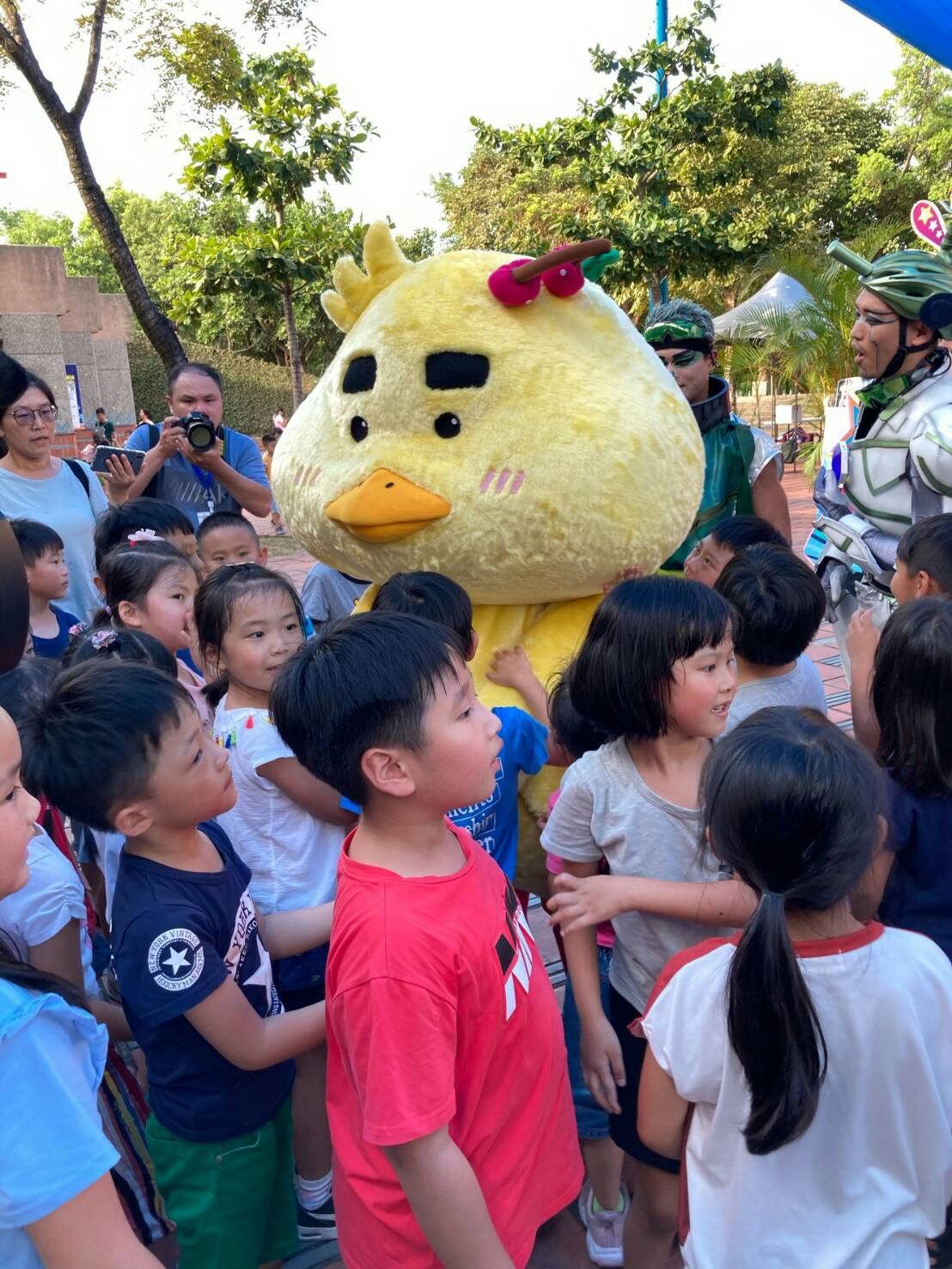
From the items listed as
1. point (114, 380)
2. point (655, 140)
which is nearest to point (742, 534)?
point (655, 140)

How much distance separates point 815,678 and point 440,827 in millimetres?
1161

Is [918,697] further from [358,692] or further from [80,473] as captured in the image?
[80,473]

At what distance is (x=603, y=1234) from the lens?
173 centimetres

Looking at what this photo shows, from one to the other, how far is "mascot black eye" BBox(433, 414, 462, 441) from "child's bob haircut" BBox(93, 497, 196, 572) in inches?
50.9

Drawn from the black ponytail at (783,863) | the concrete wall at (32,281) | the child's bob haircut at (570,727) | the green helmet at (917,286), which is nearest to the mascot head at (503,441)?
the child's bob haircut at (570,727)

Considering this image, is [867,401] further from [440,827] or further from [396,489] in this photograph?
[440,827]

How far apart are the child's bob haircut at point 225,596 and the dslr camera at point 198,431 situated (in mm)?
1416

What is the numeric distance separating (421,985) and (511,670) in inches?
44.7

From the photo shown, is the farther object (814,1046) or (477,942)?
(477,942)

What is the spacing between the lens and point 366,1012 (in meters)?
1.05

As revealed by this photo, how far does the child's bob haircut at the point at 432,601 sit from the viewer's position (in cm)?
181

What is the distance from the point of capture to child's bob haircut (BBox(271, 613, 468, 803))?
115 cm

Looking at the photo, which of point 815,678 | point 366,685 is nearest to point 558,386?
point 815,678

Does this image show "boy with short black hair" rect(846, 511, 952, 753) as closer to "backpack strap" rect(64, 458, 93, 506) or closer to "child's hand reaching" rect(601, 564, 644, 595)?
"child's hand reaching" rect(601, 564, 644, 595)
